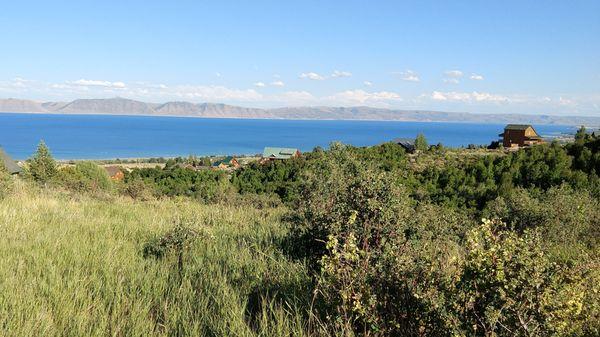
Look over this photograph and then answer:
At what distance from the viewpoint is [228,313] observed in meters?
3.31

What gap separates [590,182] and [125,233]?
80.2ft

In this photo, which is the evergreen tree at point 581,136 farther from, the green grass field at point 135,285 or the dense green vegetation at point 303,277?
the green grass field at point 135,285

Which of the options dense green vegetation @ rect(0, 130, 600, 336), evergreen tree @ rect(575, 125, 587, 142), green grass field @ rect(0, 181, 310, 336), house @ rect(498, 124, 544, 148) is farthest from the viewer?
house @ rect(498, 124, 544, 148)

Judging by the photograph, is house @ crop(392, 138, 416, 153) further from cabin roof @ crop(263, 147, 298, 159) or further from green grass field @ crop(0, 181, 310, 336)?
green grass field @ crop(0, 181, 310, 336)

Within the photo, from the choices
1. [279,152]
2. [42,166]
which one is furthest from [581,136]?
[279,152]

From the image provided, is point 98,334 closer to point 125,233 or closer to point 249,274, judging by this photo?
point 249,274

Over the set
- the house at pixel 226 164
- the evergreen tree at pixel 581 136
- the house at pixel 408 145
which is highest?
the evergreen tree at pixel 581 136

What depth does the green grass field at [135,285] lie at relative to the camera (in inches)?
121

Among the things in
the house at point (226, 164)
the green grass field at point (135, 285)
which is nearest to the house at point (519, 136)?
the house at point (226, 164)

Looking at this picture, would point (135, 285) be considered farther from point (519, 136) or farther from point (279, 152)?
point (279, 152)

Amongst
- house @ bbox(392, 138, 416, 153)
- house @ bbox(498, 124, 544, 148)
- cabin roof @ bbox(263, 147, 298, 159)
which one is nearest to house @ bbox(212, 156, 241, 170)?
cabin roof @ bbox(263, 147, 298, 159)

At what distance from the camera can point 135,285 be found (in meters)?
3.90

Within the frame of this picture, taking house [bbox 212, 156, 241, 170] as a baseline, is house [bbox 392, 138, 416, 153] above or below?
above

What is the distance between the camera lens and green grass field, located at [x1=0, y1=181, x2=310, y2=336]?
3.08m
